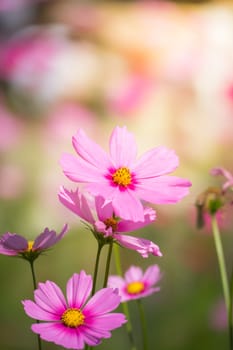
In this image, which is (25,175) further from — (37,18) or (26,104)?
(37,18)

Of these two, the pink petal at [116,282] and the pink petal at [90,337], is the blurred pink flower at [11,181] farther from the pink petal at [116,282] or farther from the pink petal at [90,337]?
the pink petal at [90,337]

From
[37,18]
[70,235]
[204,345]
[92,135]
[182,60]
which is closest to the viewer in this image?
[204,345]

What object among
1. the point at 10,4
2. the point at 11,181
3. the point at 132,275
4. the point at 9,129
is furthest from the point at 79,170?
the point at 10,4

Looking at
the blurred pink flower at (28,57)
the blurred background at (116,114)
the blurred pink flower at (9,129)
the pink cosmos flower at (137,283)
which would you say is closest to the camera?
the pink cosmos flower at (137,283)

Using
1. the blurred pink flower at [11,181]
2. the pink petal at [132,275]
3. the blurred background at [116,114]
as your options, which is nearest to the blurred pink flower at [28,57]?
the blurred background at [116,114]

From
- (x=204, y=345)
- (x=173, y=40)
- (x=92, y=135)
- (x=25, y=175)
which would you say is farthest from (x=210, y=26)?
(x=204, y=345)

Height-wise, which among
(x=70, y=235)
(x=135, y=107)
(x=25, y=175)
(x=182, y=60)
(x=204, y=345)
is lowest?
(x=204, y=345)
